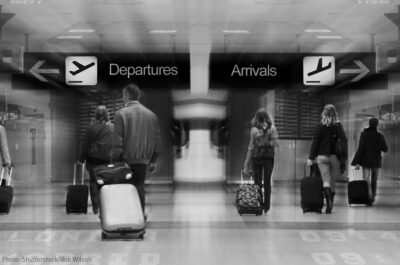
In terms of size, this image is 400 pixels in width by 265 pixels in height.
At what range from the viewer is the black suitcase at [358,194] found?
820 cm

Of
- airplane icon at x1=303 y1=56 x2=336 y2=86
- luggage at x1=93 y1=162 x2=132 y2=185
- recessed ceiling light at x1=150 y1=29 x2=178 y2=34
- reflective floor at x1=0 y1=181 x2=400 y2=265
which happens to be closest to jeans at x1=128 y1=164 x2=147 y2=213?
luggage at x1=93 y1=162 x2=132 y2=185

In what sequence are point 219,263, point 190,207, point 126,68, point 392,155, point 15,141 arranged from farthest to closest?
point 392,155 < point 15,141 < point 190,207 < point 126,68 < point 219,263

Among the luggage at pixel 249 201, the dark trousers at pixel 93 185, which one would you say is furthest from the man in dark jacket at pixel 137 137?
the luggage at pixel 249 201

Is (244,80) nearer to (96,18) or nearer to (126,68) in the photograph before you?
(126,68)

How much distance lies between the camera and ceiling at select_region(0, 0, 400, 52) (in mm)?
7484

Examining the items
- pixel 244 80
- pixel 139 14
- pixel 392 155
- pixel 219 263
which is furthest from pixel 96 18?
pixel 392 155

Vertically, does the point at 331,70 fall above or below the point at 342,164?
above

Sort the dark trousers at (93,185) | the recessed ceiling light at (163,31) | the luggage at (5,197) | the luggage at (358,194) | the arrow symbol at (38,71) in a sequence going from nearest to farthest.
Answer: the dark trousers at (93,185)
the luggage at (5,197)
the arrow symbol at (38,71)
the luggage at (358,194)
the recessed ceiling light at (163,31)

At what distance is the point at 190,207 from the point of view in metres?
8.16

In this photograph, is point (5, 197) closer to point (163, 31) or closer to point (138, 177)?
point (138, 177)

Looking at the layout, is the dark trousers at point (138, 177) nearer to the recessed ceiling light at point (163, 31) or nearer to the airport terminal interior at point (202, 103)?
the airport terminal interior at point (202, 103)

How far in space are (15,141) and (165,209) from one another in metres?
8.58

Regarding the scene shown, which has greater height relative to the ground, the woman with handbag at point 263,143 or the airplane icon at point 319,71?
the airplane icon at point 319,71

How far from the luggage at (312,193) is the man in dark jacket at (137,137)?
222cm
